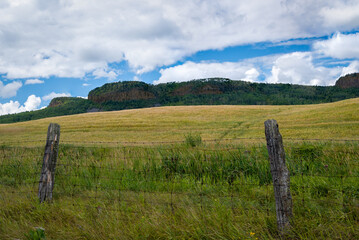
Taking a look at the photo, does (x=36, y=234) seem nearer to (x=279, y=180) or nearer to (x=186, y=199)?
(x=186, y=199)

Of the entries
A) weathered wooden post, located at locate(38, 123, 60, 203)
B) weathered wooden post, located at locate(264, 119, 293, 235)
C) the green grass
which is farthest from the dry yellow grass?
weathered wooden post, located at locate(264, 119, 293, 235)

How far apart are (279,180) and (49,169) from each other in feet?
15.9

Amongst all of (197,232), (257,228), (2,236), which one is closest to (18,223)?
(2,236)

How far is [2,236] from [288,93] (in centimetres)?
19949

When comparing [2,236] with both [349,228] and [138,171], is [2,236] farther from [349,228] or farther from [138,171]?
[349,228]

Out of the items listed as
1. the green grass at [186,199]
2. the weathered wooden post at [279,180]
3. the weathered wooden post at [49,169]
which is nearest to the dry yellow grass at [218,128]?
the green grass at [186,199]

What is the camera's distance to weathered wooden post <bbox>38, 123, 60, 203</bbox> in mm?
5750

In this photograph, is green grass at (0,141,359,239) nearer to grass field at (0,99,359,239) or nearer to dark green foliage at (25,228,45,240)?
grass field at (0,99,359,239)

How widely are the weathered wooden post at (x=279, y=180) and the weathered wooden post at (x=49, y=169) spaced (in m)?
4.73

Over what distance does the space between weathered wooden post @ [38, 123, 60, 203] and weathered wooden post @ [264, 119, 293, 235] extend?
473 cm

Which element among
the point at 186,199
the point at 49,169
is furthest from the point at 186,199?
the point at 49,169

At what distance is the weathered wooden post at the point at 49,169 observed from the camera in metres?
5.75

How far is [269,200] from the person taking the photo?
5.24 meters

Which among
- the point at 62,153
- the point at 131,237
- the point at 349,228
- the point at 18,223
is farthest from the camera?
the point at 62,153
